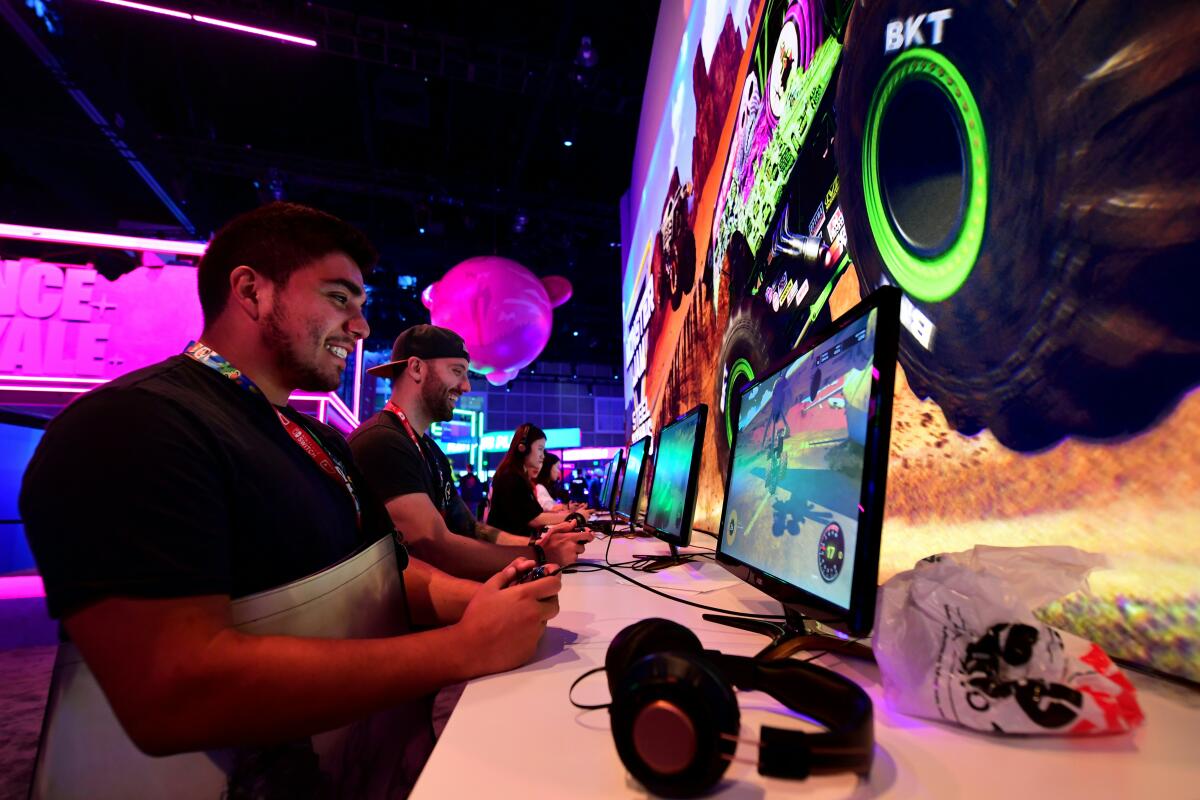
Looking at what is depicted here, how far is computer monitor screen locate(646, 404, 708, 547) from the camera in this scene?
1688 mm

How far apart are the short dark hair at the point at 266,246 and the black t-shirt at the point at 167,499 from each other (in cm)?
25

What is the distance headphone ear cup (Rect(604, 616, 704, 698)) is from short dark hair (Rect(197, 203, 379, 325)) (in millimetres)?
1019

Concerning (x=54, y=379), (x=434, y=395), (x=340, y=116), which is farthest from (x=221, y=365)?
(x=340, y=116)

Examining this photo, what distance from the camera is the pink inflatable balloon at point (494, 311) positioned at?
16.4ft

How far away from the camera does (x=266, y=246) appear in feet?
3.82

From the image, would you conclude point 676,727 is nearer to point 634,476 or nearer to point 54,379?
point 634,476

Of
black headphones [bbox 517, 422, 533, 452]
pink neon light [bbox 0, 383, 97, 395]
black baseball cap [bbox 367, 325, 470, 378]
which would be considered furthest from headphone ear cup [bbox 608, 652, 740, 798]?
pink neon light [bbox 0, 383, 97, 395]

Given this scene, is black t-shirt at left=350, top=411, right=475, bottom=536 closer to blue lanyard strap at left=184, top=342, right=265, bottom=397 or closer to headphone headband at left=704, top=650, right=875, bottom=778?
blue lanyard strap at left=184, top=342, right=265, bottom=397

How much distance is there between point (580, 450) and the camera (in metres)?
17.5

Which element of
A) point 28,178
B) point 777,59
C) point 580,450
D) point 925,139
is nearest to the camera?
point 925,139

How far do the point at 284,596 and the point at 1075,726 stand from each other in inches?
39.6

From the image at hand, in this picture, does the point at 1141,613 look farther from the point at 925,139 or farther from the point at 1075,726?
the point at 925,139

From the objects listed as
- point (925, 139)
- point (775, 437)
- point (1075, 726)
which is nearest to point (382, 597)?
point (775, 437)

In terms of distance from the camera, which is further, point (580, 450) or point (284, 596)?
point (580, 450)
